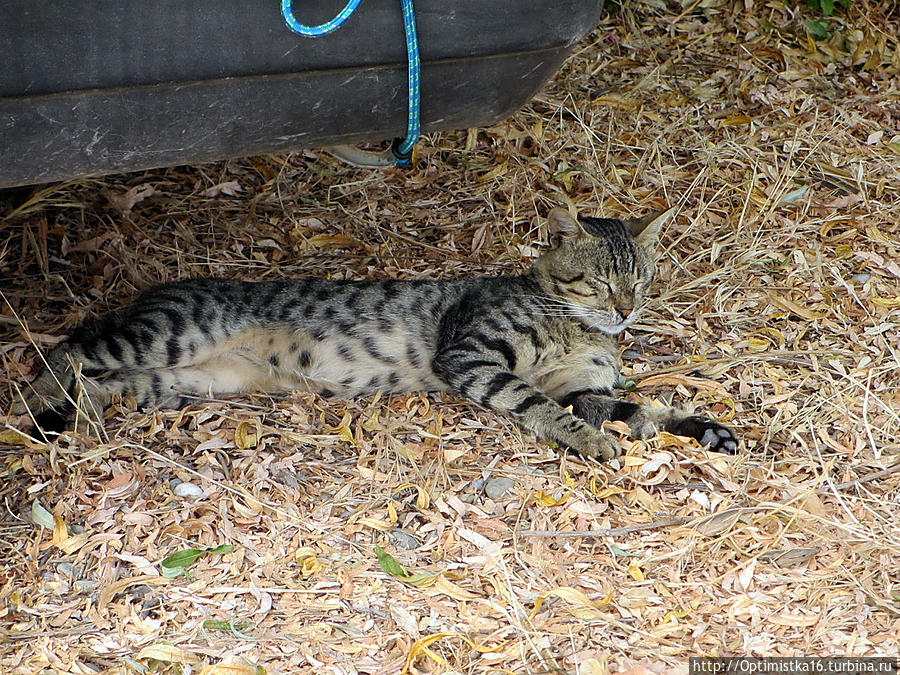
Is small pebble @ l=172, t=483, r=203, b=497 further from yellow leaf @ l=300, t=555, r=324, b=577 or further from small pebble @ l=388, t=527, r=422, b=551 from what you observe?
small pebble @ l=388, t=527, r=422, b=551

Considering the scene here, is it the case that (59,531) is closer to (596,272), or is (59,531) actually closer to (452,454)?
(452,454)

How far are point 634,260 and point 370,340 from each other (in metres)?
1.37

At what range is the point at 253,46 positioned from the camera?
2.86 m

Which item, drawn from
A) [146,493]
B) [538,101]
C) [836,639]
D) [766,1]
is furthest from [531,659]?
[766,1]

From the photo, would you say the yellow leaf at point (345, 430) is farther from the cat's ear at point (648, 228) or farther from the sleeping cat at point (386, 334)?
the cat's ear at point (648, 228)

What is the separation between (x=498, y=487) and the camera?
3.62 meters

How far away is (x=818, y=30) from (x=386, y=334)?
3979 mm

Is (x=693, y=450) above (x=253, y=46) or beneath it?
beneath

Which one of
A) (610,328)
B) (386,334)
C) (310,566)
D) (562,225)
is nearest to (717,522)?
(610,328)

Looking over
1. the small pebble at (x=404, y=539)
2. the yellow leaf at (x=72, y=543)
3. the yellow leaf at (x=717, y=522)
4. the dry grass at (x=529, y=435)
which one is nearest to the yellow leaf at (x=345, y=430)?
the dry grass at (x=529, y=435)

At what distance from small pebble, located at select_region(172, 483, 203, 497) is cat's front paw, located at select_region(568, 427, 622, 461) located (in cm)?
152

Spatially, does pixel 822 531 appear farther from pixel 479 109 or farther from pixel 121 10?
pixel 121 10

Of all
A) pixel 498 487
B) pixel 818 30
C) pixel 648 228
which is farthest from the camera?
pixel 818 30

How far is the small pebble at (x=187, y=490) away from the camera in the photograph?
3.54 meters
